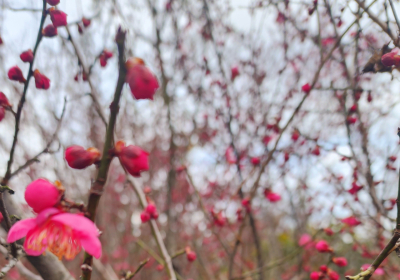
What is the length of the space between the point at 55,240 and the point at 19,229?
0.47 feet

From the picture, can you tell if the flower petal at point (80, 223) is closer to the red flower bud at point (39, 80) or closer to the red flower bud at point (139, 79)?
the red flower bud at point (139, 79)

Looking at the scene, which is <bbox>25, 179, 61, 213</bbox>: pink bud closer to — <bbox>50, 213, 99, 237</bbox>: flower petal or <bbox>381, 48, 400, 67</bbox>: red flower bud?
<bbox>50, 213, 99, 237</bbox>: flower petal

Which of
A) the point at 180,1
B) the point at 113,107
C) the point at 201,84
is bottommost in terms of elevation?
the point at 113,107

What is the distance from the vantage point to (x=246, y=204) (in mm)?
2447

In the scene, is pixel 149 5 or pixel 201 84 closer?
pixel 149 5

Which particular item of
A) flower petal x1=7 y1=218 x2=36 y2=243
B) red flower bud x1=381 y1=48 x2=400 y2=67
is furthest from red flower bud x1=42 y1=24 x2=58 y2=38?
red flower bud x1=381 y1=48 x2=400 y2=67

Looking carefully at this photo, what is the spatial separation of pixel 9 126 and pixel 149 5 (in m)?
2.42

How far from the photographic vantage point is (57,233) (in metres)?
0.88

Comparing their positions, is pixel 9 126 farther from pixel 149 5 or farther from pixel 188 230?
pixel 188 230

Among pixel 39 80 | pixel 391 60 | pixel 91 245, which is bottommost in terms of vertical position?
pixel 91 245

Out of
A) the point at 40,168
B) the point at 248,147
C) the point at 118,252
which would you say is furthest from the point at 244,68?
the point at 118,252

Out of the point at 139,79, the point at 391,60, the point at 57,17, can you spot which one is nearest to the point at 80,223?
the point at 139,79

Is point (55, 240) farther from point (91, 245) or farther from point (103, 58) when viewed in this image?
point (103, 58)

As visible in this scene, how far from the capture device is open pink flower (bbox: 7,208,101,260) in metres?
0.68
